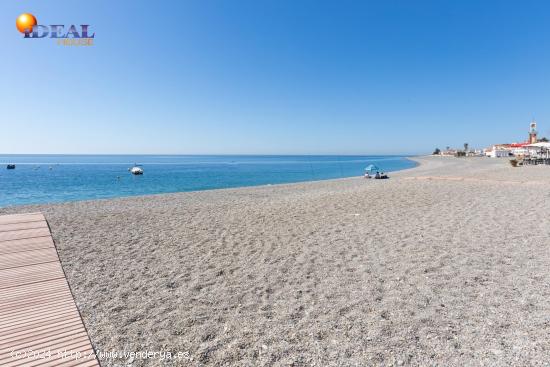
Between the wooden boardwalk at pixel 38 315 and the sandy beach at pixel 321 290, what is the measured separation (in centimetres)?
18

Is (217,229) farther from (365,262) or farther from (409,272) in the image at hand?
(409,272)

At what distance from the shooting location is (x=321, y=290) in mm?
4395

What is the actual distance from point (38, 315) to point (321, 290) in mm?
3865

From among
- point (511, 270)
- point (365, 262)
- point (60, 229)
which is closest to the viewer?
point (511, 270)

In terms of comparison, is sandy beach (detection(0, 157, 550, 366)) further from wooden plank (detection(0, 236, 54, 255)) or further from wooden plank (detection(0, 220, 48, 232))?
wooden plank (detection(0, 220, 48, 232))

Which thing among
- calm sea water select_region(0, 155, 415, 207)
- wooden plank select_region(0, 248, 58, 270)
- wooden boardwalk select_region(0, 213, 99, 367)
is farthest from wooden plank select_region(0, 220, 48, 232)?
calm sea water select_region(0, 155, 415, 207)

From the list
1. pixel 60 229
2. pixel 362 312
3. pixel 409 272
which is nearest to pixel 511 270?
pixel 409 272

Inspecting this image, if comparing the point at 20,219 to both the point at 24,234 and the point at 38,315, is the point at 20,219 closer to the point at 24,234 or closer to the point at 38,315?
the point at 24,234

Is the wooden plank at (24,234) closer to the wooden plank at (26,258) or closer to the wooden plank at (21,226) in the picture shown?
the wooden plank at (21,226)

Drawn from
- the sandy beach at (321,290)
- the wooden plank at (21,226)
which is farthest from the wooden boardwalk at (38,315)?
the wooden plank at (21,226)

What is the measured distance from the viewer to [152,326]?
3555 millimetres

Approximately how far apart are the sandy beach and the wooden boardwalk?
18 centimetres

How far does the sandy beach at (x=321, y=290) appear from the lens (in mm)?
3053

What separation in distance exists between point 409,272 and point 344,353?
2.54m
